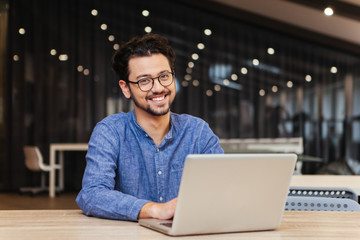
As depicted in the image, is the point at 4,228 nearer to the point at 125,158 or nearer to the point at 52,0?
the point at 125,158

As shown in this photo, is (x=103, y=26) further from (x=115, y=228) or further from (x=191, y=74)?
(x=115, y=228)

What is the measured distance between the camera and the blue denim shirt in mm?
1763

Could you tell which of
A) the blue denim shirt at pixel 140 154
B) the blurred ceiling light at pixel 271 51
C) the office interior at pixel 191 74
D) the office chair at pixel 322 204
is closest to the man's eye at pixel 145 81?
the blue denim shirt at pixel 140 154

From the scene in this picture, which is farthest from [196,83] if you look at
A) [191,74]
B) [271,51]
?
[271,51]

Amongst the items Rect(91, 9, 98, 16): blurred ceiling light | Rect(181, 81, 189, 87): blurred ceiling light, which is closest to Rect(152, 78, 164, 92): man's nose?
Rect(181, 81, 189, 87): blurred ceiling light

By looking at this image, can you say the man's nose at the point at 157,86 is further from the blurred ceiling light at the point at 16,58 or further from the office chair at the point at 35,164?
the blurred ceiling light at the point at 16,58

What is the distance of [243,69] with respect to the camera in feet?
30.4

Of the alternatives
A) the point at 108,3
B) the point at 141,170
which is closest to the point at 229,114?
the point at 108,3

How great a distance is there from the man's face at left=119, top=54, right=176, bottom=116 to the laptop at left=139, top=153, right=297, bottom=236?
1.96 ft

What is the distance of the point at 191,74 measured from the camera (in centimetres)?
916

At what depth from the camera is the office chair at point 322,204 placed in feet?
6.46

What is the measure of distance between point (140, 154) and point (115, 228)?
55 cm

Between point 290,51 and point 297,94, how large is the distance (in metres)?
0.79

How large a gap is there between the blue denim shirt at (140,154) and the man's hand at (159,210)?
0.29 m
